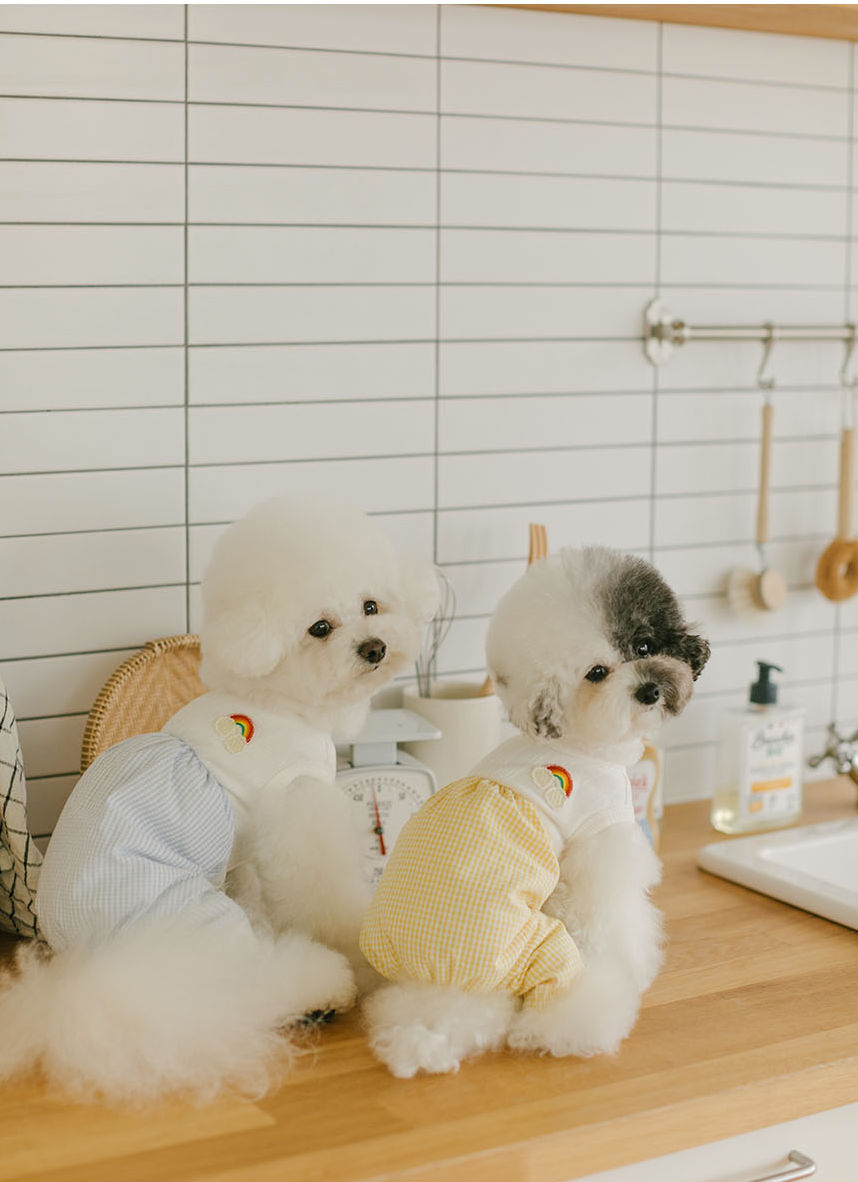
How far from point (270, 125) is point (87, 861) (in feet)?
2.58

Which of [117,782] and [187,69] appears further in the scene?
[187,69]

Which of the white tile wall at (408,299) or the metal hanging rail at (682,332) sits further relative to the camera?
the metal hanging rail at (682,332)

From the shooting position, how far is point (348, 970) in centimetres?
104

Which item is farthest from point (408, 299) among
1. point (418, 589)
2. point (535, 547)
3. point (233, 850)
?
point (233, 850)

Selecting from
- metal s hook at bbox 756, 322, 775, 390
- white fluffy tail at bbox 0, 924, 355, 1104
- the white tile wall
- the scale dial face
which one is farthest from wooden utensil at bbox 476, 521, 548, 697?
white fluffy tail at bbox 0, 924, 355, 1104

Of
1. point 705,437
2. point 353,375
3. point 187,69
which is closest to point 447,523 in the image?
point 353,375

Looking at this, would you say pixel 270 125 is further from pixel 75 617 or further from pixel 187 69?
pixel 75 617

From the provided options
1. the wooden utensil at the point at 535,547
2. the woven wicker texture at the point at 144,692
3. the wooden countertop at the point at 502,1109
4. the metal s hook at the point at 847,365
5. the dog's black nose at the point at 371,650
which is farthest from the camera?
the metal s hook at the point at 847,365

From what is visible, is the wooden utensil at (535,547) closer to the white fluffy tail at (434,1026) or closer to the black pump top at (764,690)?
the black pump top at (764,690)

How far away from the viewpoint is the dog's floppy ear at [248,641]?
1044mm

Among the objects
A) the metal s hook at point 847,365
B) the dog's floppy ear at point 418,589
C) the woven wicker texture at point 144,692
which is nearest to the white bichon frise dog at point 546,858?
the dog's floppy ear at point 418,589

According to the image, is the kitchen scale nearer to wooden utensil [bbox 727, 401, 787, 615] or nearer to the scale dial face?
the scale dial face

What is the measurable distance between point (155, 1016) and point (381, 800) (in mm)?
394

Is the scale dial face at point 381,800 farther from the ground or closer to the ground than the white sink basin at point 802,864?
farther from the ground
